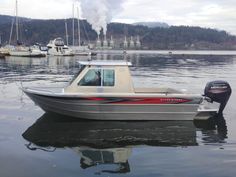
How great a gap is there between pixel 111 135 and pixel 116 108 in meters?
1.72

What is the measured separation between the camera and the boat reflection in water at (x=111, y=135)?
473 inches

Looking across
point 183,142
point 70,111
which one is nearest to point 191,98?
point 183,142

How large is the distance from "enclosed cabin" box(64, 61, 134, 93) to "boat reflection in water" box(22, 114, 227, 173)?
1290 mm

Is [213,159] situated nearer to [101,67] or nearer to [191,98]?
[191,98]

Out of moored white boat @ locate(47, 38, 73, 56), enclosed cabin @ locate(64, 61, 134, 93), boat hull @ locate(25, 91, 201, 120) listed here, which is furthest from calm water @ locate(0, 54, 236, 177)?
moored white boat @ locate(47, 38, 73, 56)

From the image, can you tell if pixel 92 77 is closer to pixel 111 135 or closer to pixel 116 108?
pixel 116 108

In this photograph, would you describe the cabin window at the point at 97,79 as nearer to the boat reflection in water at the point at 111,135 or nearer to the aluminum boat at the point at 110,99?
the aluminum boat at the point at 110,99

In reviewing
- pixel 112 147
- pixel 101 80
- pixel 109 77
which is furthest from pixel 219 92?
pixel 112 147

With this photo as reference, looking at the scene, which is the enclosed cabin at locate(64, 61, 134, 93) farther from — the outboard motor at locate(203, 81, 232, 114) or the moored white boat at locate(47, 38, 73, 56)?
the moored white boat at locate(47, 38, 73, 56)

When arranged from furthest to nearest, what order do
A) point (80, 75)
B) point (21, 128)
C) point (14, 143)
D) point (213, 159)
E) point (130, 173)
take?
point (80, 75) → point (21, 128) → point (14, 143) → point (213, 159) → point (130, 173)

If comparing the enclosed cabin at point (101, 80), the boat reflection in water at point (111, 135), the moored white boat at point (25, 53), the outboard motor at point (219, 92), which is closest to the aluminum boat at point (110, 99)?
the enclosed cabin at point (101, 80)

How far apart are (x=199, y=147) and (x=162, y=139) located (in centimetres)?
137

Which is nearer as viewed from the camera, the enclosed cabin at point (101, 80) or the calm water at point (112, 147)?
the calm water at point (112, 147)

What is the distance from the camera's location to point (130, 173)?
34.2 ft
